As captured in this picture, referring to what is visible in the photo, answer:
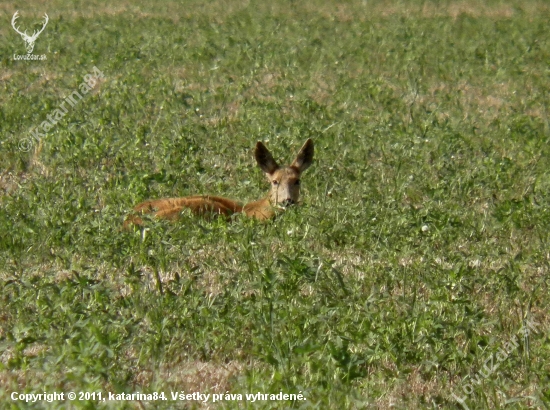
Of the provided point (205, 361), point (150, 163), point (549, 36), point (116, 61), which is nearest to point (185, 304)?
point (205, 361)

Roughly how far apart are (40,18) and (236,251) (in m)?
16.4

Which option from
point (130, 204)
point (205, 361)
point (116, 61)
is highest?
A: point (116, 61)

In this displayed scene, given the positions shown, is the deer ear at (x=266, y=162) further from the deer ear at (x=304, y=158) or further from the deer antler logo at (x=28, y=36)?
the deer antler logo at (x=28, y=36)

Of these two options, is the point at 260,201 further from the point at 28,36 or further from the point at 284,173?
the point at 28,36

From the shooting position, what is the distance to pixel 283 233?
8.05 m

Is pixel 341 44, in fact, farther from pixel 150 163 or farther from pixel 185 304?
pixel 185 304

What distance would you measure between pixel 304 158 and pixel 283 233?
2.29 m

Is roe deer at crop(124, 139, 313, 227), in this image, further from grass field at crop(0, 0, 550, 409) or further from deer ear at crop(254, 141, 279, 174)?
grass field at crop(0, 0, 550, 409)

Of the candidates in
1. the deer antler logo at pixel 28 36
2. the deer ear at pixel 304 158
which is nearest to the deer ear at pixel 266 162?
the deer ear at pixel 304 158

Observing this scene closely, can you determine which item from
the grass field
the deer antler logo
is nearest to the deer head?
the grass field

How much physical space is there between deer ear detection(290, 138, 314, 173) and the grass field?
0.62 feet

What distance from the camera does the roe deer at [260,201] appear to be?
868 centimetres

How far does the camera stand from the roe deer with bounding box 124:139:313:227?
8680 mm

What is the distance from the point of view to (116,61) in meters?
16.8
